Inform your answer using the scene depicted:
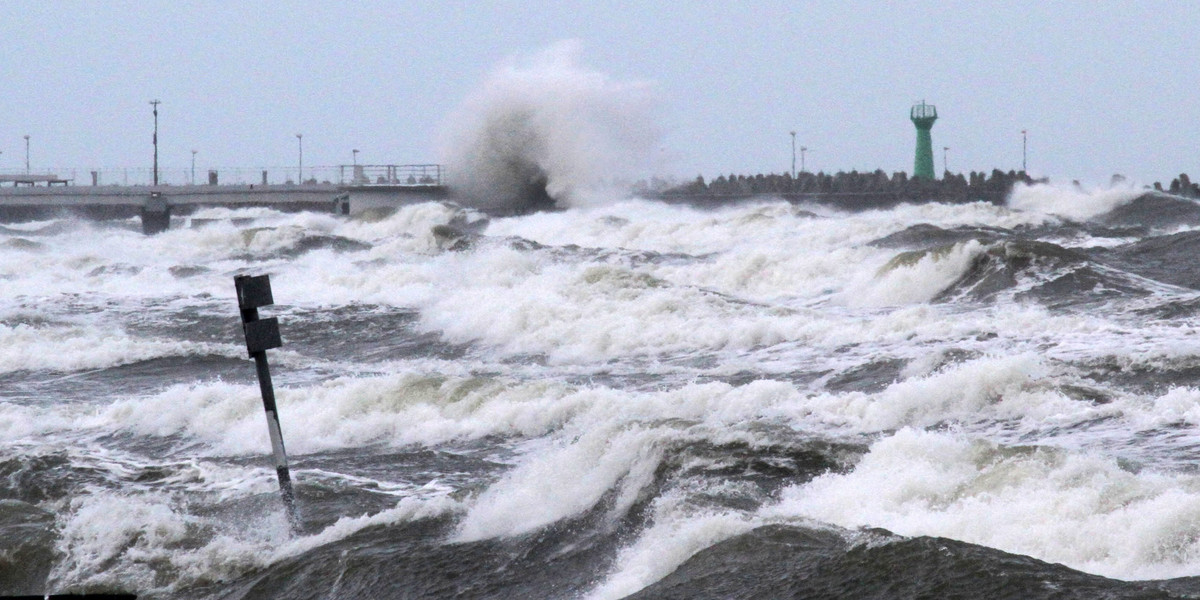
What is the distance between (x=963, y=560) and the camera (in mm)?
7223

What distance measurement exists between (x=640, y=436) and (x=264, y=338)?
2617mm

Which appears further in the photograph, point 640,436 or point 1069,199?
point 1069,199

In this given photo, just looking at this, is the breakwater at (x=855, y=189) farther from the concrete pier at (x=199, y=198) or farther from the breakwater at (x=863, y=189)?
the concrete pier at (x=199, y=198)

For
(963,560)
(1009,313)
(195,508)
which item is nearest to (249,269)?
(1009,313)

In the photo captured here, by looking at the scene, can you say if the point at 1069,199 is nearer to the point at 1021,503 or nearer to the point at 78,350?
the point at 78,350

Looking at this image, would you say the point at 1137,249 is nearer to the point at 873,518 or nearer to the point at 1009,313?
the point at 1009,313

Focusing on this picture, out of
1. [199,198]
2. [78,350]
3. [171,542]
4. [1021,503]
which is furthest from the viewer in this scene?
[199,198]

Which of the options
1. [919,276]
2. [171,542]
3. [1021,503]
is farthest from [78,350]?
[1021,503]

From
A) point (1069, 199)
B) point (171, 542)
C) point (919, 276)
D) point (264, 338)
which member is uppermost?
point (1069, 199)

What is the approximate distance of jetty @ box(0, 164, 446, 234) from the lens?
57969mm

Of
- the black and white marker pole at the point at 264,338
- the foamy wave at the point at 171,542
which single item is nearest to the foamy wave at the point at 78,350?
the black and white marker pole at the point at 264,338

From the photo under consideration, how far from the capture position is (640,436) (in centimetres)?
1030

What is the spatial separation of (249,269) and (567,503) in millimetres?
27174

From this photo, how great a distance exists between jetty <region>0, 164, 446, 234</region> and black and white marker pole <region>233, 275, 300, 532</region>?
4671 centimetres
